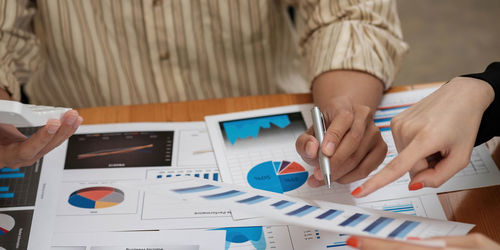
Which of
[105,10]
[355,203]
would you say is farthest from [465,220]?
[105,10]

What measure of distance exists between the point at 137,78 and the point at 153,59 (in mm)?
62

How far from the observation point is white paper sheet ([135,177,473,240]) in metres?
0.47

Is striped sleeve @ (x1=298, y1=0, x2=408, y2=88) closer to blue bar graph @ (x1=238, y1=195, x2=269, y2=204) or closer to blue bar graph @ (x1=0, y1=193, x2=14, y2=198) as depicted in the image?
blue bar graph @ (x1=238, y1=195, x2=269, y2=204)

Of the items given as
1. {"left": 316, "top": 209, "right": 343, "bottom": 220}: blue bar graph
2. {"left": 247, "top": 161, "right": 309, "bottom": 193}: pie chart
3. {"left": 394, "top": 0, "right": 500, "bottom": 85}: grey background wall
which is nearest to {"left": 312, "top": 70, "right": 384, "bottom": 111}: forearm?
{"left": 247, "top": 161, "right": 309, "bottom": 193}: pie chart

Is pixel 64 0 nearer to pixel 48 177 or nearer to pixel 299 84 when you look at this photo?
pixel 48 177

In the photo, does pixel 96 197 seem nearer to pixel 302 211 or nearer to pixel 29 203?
pixel 29 203

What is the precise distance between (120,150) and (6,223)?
185 mm

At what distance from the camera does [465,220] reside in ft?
1.95

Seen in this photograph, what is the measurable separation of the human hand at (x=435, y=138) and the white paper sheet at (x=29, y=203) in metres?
0.42

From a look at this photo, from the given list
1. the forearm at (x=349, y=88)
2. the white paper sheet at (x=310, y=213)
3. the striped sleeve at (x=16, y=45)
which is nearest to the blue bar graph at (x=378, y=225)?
the white paper sheet at (x=310, y=213)

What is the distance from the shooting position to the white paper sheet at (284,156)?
63 centimetres

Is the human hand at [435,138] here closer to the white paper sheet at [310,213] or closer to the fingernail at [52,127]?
the white paper sheet at [310,213]

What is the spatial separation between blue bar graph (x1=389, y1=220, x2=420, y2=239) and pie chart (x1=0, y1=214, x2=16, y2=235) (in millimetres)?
493

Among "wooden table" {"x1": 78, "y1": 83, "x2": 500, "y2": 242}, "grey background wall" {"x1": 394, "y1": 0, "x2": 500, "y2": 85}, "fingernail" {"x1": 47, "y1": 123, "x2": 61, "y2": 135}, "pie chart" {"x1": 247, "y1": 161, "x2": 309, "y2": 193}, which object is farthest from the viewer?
"grey background wall" {"x1": 394, "y1": 0, "x2": 500, "y2": 85}
